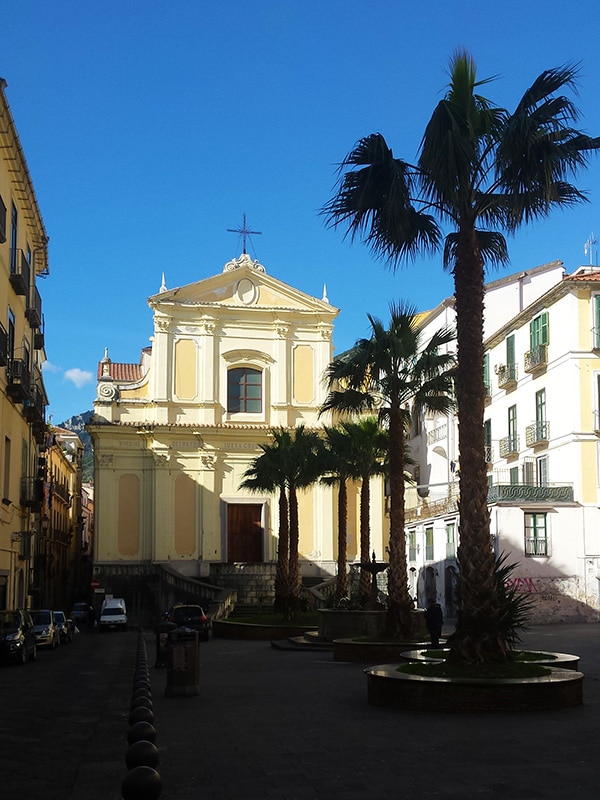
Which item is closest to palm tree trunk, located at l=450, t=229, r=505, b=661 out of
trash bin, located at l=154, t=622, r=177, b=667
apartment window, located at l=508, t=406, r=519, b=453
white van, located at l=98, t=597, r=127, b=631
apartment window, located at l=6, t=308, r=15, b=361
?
trash bin, located at l=154, t=622, r=177, b=667

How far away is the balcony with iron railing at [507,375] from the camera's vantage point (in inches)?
1705

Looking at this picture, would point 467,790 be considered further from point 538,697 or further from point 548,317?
point 548,317

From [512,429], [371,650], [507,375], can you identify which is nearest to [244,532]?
[512,429]

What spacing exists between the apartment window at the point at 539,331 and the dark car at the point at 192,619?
1705 cm

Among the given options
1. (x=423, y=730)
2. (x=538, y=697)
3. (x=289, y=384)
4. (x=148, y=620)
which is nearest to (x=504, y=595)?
(x=538, y=697)

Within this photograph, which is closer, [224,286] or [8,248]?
[8,248]

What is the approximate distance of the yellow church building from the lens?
50.6m

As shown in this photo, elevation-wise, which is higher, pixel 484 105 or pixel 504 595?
pixel 484 105

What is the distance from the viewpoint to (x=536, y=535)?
39062 millimetres

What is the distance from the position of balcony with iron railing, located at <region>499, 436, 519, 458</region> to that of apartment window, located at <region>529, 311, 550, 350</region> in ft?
14.6

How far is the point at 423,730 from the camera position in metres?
11.8

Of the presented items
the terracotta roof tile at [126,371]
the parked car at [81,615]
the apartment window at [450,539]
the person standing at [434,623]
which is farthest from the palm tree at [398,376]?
the terracotta roof tile at [126,371]

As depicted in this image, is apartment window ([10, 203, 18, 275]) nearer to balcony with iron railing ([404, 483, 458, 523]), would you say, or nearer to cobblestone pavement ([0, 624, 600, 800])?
cobblestone pavement ([0, 624, 600, 800])

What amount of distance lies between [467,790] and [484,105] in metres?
12.1
